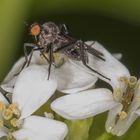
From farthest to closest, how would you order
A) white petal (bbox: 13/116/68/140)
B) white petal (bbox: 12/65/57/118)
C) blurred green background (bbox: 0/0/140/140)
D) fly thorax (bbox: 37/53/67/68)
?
blurred green background (bbox: 0/0/140/140) < fly thorax (bbox: 37/53/67/68) < white petal (bbox: 12/65/57/118) < white petal (bbox: 13/116/68/140)

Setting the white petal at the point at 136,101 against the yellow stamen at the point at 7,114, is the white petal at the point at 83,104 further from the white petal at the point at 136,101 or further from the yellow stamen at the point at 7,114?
the yellow stamen at the point at 7,114

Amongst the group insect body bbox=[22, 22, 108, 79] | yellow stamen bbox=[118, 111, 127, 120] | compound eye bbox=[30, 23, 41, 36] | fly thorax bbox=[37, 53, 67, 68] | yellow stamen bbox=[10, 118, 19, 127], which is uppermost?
compound eye bbox=[30, 23, 41, 36]

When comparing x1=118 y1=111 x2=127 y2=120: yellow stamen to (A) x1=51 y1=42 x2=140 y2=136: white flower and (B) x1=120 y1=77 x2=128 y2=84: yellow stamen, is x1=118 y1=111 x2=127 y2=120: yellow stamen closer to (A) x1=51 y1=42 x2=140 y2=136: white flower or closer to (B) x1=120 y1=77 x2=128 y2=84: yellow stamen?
→ (A) x1=51 y1=42 x2=140 y2=136: white flower

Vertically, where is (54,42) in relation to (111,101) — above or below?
above

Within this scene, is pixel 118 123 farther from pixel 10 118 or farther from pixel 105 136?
pixel 10 118

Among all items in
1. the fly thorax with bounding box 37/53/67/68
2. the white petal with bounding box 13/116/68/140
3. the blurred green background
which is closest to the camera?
the white petal with bounding box 13/116/68/140

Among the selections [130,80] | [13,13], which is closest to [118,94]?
[130,80]

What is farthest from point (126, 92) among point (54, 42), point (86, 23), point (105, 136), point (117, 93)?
point (86, 23)

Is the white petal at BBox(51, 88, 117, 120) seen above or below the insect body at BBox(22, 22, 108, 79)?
below

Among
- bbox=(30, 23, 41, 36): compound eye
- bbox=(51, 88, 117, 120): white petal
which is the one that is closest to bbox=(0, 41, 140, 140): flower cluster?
bbox=(51, 88, 117, 120): white petal
